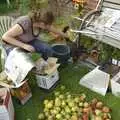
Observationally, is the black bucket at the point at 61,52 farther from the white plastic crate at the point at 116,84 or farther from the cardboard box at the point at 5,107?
the cardboard box at the point at 5,107

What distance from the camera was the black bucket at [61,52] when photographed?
423 cm

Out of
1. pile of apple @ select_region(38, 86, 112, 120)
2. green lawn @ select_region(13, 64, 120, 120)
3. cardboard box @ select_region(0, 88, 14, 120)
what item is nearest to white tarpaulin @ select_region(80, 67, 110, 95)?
green lawn @ select_region(13, 64, 120, 120)

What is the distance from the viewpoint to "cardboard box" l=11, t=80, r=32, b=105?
12.4ft

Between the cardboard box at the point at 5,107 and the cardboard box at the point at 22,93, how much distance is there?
0.70ft

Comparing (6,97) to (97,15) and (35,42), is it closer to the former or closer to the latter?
(35,42)

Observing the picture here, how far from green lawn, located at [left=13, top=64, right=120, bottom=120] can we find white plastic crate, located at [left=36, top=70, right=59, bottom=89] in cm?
8

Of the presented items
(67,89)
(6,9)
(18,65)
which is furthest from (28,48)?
(6,9)

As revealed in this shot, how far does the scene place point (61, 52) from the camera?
430 centimetres

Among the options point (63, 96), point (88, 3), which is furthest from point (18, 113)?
point (88, 3)

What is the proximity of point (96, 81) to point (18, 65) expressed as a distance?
0.85m

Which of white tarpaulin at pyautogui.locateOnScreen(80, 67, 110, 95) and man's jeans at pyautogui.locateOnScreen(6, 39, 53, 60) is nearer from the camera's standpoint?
white tarpaulin at pyautogui.locateOnScreen(80, 67, 110, 95)

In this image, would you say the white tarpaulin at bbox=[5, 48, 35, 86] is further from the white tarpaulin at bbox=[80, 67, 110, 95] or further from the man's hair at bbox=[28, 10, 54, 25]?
the white tarpaulin at bbox=[80, 67, 110, 95]

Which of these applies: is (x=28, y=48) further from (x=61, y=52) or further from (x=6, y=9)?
(x=6, y=9)

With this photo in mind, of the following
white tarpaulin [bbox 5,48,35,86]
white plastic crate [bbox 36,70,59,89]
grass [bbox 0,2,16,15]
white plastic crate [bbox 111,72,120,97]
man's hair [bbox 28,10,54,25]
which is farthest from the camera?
grass [bbox 0,2,16,15]
